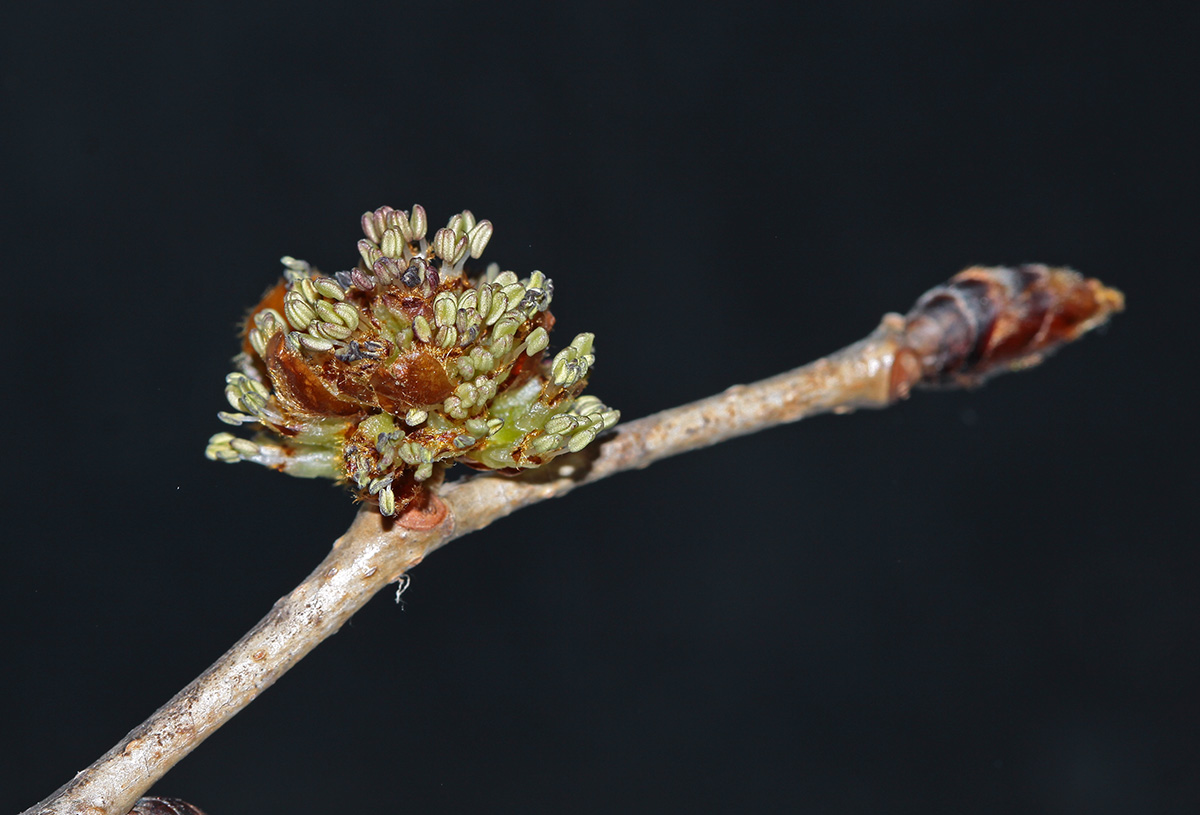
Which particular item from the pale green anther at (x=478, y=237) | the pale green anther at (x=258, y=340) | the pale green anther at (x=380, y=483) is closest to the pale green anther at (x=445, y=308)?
the pale green anther at (x=478, y=237)

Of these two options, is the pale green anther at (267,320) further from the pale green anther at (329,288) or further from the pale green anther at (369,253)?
the pale green anther at (369,253)

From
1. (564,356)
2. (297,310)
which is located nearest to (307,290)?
(297,310)

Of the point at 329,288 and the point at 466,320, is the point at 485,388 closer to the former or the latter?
the point at 466,320

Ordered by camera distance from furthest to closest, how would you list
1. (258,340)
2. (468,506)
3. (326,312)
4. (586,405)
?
(468,506) < (586,405) < (258,340) < (326,312)

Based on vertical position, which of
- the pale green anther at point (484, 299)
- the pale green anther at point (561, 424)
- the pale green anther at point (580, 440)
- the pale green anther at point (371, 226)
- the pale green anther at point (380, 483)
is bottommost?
the pale green anther at point (580, 440)

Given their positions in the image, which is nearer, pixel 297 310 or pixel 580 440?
pixel 297 310

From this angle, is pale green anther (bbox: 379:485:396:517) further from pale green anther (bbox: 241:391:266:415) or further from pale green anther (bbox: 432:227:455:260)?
pale green anther (bbox: 432:227:455:260)

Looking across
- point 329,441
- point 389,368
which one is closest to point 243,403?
point 329,441

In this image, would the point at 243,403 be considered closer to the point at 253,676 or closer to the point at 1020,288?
the point at 253,676
